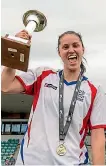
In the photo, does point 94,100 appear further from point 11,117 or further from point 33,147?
point 11,117

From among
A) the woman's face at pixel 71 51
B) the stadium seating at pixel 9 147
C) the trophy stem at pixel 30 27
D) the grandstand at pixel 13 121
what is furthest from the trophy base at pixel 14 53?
the stadium seating at pixel 9 147

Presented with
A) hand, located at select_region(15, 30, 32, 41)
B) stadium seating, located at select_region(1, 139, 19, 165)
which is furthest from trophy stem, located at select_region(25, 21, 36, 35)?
stadium seating, located at select_region(1, 139, 19, 165)

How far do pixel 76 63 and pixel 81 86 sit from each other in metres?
0.11

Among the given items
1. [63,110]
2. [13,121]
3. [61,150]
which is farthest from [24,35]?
[13,121]

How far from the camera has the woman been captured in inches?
50.5

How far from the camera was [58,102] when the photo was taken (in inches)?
53.5

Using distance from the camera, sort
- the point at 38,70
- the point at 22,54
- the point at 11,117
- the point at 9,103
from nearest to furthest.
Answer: the point at 22,54, the point at 38,70, the point at 9,103, the point at 11,117

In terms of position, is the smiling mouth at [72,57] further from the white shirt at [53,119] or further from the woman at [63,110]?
the white shirt at [53,119]

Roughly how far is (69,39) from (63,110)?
36 cm

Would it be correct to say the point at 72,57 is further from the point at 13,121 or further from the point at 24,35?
the point at 13,121

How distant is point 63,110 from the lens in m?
1.34

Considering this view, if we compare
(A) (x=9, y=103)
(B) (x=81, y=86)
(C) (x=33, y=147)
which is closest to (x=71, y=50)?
(B) (x=81, y=86)

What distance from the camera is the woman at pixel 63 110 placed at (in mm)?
1283

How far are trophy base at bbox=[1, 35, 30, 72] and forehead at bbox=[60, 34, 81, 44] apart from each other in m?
Result: 0.33
